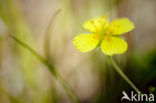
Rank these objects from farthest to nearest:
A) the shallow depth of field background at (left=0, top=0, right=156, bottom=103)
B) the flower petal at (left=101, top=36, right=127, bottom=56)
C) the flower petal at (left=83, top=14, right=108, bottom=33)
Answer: the shallow depth of field background at (left=0, top=0, right=156, bottom=103), the flower petal at (left=83, top=14, right=108, bottom=33), the flower petal at (left=101, top=36, right=127, bottom=56)

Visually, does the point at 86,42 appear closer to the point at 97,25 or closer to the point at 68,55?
the point at 97,25

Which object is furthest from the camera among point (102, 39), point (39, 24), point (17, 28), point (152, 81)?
point (39, 24)

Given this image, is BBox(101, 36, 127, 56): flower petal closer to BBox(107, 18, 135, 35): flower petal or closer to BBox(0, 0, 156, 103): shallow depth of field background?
BBox(107, 18, 135, 35): flower petal

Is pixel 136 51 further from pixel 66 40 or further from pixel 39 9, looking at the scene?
pixel 39 9

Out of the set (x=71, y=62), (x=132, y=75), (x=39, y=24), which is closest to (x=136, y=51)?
(x=132, y=75)

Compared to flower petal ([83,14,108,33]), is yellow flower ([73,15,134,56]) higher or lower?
lower

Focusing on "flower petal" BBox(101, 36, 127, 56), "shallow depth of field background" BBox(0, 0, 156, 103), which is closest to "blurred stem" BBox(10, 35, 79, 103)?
"shallow depth of field background" BBox(0, 0, 156, 103)
